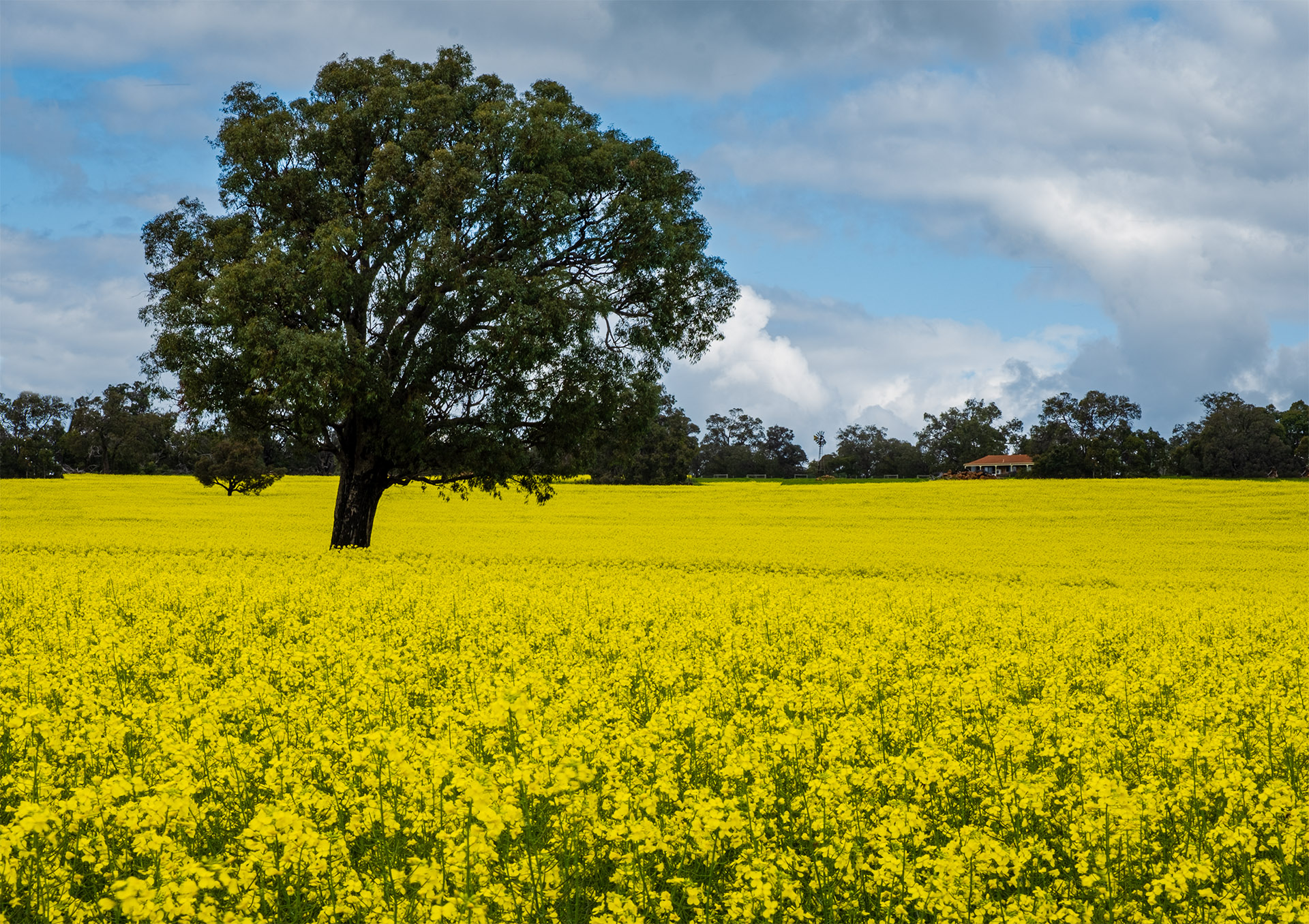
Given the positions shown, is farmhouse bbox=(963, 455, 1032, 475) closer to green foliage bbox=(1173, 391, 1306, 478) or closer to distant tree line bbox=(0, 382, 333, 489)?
green foliage bbox=(1173, 391, 1306, 478)

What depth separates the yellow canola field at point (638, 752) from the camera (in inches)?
170

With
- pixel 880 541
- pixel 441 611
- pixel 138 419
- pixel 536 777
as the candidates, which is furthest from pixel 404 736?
pixel 138 419

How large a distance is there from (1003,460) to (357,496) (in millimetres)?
130379

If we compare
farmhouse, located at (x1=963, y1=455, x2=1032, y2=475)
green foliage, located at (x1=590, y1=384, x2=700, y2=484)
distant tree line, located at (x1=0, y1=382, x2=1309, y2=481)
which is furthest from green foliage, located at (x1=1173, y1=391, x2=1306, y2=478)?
green foliage, located at (x1=590, y1=384, x2=700, y2=484)

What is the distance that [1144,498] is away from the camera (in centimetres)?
5441

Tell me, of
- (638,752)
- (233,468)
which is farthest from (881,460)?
(638,752)

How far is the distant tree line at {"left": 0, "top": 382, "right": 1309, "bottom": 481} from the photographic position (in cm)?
8812

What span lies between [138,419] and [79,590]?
10745cm

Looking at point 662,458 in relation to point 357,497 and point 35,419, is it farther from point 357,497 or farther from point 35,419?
point 35,419

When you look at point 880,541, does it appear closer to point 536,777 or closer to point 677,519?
point 677,519

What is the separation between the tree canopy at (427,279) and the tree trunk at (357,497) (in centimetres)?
6

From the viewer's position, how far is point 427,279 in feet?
70.4

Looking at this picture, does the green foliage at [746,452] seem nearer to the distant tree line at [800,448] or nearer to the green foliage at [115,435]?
the distant tree line at [800,448]

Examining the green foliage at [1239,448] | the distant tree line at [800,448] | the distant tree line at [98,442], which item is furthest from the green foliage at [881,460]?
the distant tree line at [98,442]
